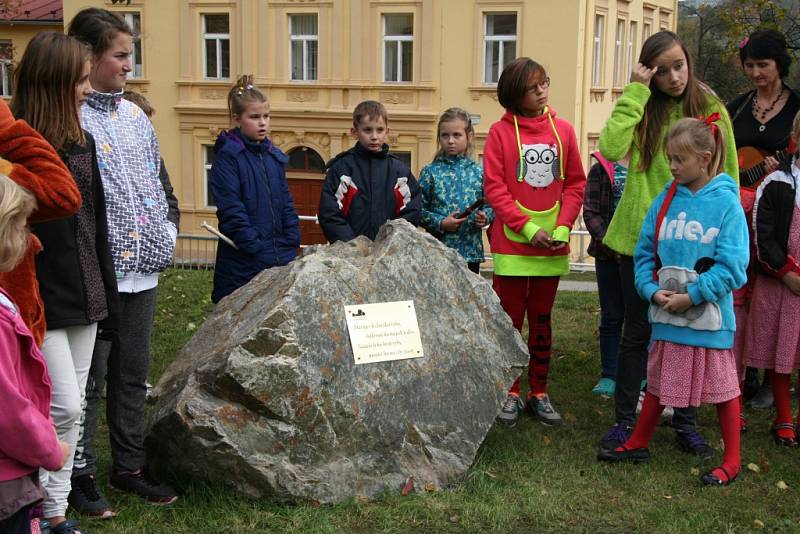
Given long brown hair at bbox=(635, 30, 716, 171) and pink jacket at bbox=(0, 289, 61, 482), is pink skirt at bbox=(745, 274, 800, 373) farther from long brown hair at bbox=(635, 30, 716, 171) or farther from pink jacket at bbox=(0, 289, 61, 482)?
pink jacket at bbox=(0, 289, 61, 482)

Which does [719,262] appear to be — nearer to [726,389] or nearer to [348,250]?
[726,389]

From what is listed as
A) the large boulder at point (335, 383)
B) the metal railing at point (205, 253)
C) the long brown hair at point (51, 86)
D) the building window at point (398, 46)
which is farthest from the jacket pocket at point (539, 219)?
the building window at point (398, 46)

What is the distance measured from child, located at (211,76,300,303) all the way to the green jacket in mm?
1925

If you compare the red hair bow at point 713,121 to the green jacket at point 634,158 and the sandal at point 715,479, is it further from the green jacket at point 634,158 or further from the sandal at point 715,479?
the sandal at point 715,479

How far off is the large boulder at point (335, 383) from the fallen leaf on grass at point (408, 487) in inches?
0.8

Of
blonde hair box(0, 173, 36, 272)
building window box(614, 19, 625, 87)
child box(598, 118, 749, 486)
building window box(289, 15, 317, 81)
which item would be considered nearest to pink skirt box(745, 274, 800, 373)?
child box(598, 118, 749, 486)

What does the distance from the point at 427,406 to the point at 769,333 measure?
2.12 metres

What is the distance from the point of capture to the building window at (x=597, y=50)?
28.8 metres

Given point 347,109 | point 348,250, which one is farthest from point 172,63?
point 348,250

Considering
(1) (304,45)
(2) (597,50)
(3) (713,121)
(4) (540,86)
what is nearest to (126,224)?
(4) (540,86)

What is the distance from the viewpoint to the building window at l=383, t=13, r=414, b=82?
28.3m

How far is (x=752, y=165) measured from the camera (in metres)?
6.08

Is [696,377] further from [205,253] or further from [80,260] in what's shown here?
[205,253]

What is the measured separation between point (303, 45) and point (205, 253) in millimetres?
10441
